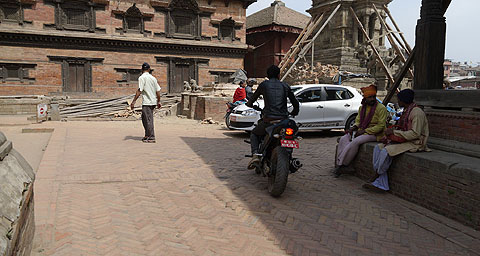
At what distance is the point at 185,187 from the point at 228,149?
3.53 metres

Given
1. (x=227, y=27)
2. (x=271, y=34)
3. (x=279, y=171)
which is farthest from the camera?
(x=271, y=34)

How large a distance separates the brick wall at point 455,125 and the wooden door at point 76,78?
23.7 m

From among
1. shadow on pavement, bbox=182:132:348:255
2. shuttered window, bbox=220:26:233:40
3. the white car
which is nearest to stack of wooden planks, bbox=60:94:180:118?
the white car

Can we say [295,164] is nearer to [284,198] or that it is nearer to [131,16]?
[284,198]

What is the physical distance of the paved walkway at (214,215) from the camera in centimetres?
337

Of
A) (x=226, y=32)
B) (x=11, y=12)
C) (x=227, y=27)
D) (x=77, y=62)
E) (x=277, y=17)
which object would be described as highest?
(x=277, y=17)

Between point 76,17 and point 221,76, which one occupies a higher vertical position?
point 76,17

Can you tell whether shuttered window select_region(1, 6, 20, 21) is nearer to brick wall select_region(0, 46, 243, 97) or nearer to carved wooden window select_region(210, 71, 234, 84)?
brick wall select_region(0, 46, 243, 97)

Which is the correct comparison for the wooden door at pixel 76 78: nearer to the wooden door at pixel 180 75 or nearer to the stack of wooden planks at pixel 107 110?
the stack of wooden planks at pixel 107 110

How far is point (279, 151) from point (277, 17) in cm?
3123

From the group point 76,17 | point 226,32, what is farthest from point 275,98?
point 226,32

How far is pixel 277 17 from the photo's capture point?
111 feet

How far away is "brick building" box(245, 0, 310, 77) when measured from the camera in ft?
109

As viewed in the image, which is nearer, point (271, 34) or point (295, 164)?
point (295, 164)
